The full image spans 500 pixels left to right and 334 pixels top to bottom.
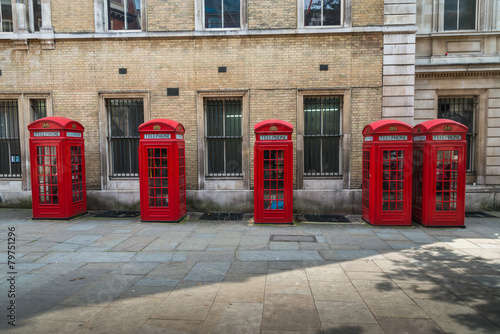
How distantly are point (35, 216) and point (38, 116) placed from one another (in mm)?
3718

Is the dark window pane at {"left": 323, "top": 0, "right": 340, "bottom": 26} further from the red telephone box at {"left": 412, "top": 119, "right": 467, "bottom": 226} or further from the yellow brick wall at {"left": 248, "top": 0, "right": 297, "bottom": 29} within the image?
the red telephone box at {"left": 412, "top": 119, "right": 467, "bottom": 226}

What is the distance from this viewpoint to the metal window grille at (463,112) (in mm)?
10953

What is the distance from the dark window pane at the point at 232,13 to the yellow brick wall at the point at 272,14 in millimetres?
484

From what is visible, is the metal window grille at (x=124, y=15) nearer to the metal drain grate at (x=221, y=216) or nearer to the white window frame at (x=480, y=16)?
the metal drain grate at (x=221, y=216)

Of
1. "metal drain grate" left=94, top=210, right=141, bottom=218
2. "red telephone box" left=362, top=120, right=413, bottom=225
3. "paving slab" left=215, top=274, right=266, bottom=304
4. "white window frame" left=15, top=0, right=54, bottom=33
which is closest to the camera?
"paving slab" left=215, top=274, right=266, bottom=304

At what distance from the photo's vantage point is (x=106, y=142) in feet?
34.2

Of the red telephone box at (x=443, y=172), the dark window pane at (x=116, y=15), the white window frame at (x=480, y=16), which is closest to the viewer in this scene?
the red telephone box at (x=443, y=172)

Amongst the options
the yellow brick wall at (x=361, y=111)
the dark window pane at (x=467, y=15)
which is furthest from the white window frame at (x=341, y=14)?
the dark window pane at (x=467, y=15)

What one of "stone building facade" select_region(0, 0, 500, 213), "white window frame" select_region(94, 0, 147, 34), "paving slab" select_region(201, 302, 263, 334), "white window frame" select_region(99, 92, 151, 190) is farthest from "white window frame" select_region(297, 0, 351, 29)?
"paving slab" select_region(201, 302, 263, 334)

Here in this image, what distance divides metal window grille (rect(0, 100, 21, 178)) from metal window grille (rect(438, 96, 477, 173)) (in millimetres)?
14502

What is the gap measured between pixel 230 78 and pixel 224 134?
1788mm

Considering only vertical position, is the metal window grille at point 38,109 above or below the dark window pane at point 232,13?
below

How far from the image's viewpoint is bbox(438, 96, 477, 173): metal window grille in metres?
11.0

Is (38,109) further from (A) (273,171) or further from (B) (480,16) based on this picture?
(B) (480,16)
